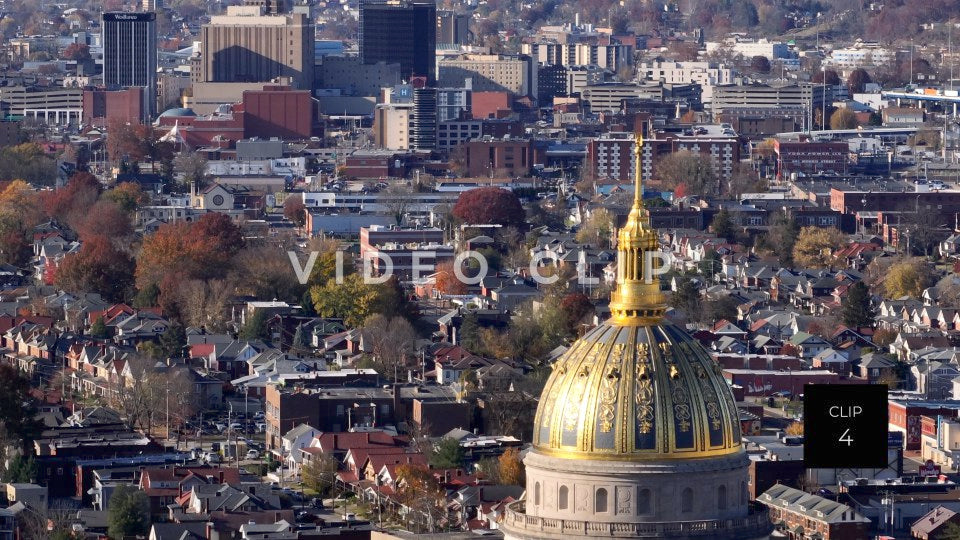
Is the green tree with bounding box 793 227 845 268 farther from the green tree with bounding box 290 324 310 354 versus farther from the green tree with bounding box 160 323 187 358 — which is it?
the green tree with bounding box 160 323 187 358

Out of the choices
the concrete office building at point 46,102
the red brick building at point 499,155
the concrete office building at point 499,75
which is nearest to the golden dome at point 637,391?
the red brick building at point 499,155

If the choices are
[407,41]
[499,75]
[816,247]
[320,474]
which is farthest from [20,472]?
[407,41]

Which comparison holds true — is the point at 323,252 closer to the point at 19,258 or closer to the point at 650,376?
the point at 19,258

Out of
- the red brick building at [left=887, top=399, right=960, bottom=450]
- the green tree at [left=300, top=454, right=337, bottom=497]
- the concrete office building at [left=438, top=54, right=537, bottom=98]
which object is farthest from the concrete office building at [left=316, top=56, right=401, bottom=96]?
the green tree at [left=300, top=454, right=337, bottom=497]

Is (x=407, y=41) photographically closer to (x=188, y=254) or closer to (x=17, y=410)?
(x=188, y=254)

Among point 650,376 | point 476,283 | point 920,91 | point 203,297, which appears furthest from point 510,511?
point 920,91

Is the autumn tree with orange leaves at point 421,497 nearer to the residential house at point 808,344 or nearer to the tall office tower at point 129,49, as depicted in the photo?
the residential house at point 808,344
